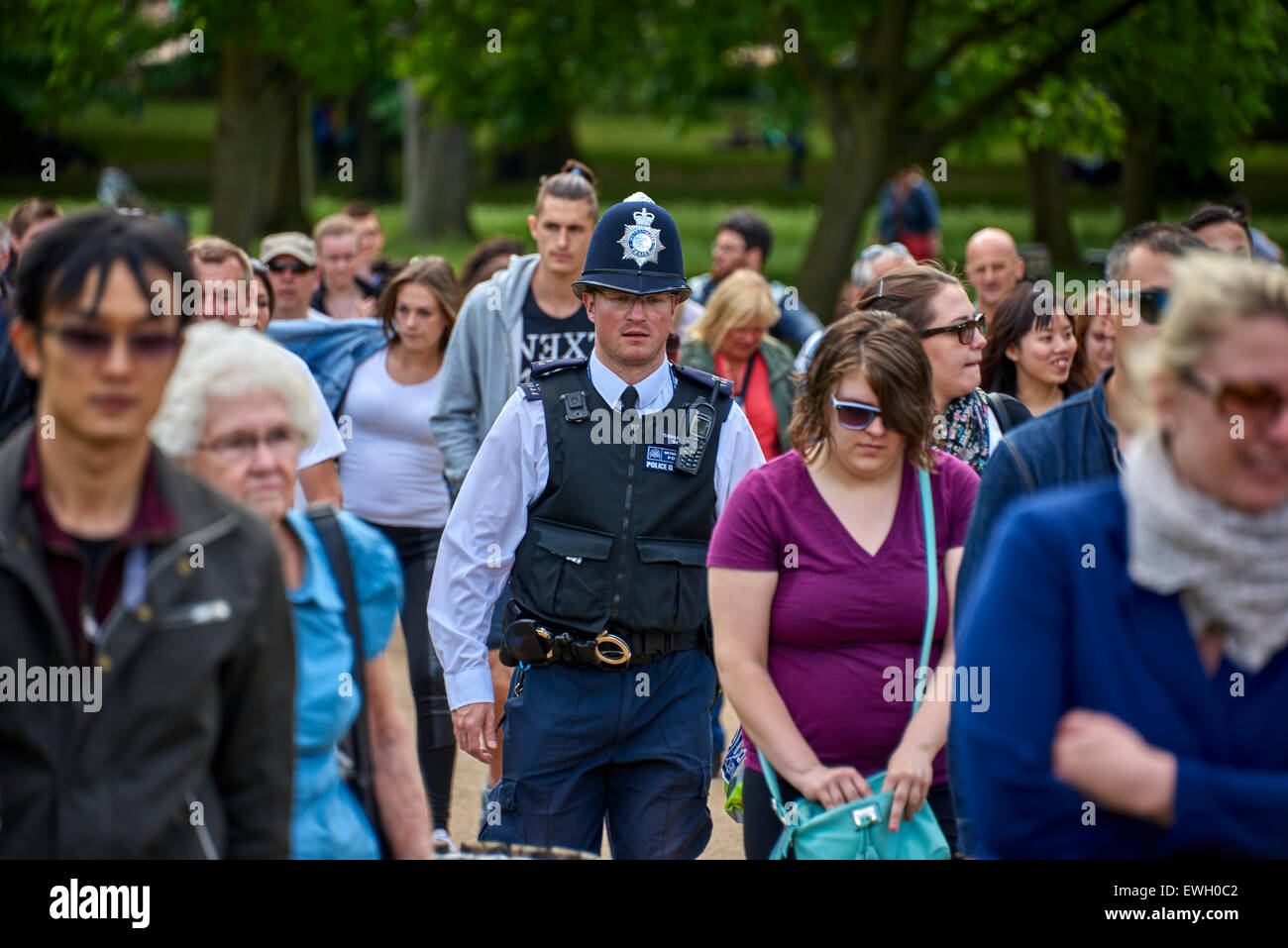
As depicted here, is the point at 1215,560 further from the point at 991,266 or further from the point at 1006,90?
the point at 1006,90

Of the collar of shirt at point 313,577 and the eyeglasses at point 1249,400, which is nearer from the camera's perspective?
the eyeglasses at point 1249,400

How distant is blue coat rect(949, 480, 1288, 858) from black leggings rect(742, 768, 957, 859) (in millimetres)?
1582

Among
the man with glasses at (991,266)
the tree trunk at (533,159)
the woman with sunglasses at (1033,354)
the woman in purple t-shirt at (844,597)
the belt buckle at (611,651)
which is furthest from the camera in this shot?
the tree trunk at (533,159)

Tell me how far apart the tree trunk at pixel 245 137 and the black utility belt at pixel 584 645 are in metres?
19.2

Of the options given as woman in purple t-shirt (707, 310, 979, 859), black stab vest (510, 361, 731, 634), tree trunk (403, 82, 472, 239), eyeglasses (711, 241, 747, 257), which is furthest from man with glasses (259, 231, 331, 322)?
tree trunk (403, 82, 472, 239)

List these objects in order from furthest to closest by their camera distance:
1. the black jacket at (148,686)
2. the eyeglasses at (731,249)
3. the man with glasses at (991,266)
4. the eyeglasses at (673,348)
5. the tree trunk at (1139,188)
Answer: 1. the tree trunk at (1139,188)
2. the eyeglasses at (731,249)
3. the man with glasses at (991,266)
4. the eyeglasses at (673,348)
5. the black jacket at (148,686)

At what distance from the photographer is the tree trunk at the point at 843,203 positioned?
64.8 ft

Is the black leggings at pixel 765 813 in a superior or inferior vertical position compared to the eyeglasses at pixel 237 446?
inferior

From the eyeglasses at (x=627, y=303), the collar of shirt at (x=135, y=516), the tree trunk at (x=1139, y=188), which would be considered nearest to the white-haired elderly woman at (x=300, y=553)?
the collar of shirt at (x=135, y=516)

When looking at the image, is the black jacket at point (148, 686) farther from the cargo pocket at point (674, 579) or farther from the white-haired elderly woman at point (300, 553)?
the cargo pocket at point (674, 579)

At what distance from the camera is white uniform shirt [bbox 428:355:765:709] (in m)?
4.93

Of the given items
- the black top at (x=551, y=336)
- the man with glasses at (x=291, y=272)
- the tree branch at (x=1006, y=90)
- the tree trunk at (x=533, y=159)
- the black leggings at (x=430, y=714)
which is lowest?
the black leggings at (x=430, y=714)

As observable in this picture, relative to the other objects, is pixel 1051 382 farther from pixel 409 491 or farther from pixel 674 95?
pixel 674 95

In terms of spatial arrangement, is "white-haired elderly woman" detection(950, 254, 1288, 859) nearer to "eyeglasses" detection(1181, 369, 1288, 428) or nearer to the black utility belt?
"eyeglasses" detection(1181, 369, 1288, 428)
